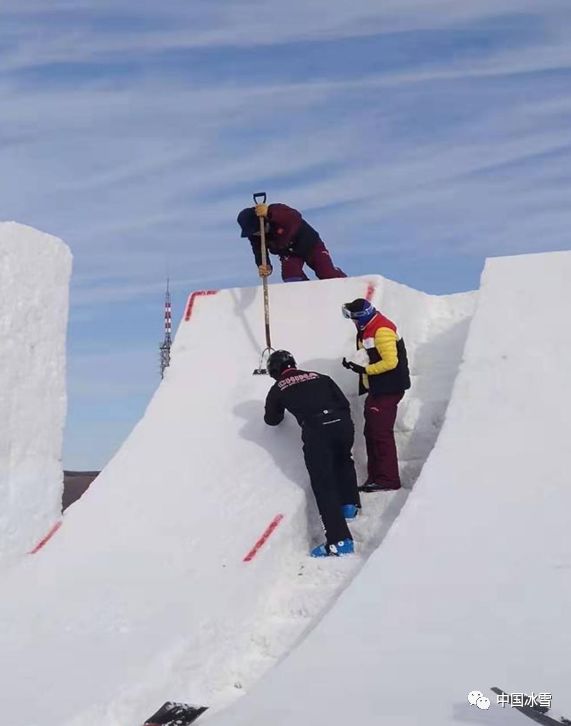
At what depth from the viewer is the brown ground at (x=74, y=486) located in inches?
323

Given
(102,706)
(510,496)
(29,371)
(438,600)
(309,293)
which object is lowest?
(102,706)

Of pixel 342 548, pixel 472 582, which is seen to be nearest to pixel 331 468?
pixel 342 548

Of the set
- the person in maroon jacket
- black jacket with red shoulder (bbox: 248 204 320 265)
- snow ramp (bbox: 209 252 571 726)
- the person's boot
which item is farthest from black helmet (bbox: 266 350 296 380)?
black jacket with red shoulder (bbox: 248 204 320 265)

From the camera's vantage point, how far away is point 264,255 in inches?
310

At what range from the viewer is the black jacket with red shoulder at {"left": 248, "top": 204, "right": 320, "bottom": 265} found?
8305 mm

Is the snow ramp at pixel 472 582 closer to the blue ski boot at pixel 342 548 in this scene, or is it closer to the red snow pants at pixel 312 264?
the blue ski boot at pixel 342 548

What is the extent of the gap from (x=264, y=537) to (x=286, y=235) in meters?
3.39

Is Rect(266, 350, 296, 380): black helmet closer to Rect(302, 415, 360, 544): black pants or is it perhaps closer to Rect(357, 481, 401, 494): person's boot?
Rect(302, 415, 360, 544): black pants

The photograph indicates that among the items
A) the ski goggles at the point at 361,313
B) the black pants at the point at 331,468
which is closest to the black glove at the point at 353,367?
the ski goggles at the point at 361,313

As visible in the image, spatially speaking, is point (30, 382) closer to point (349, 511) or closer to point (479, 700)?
point (349, 511)

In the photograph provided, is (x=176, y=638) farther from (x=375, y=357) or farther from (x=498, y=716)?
(x=375, y=357)

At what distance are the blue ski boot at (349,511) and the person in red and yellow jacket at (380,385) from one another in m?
0.22

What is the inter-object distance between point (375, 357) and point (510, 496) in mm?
1544

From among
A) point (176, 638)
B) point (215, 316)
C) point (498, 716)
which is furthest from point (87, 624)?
point (215, 316)
